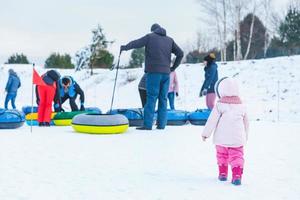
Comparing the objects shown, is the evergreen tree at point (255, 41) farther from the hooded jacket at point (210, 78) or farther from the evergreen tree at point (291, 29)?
the hooded jacket at point (210, 78)

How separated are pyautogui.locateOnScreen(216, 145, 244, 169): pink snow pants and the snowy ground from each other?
19 cm

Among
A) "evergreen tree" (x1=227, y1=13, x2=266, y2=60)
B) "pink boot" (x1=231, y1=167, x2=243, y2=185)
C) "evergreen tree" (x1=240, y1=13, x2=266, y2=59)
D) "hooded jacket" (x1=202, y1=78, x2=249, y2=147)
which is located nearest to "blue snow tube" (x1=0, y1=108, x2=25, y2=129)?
"hooded jacket" (x1=202, y1=78, x2=249, y2=147)

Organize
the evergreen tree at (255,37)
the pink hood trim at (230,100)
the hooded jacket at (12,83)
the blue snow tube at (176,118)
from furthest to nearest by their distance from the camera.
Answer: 1. the evergreen tree at (255,37)
2. the hooded jacket at (12,83)
3. the blue snow tube at (176,118)
4. the pink hood trim at (230,100)

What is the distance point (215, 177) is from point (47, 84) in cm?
555

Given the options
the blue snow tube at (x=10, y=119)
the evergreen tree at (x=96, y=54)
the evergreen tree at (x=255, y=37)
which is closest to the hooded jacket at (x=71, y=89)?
the blue snow tube at (x=10, y=119)

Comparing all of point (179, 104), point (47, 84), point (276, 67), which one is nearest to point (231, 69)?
point (276, 67)

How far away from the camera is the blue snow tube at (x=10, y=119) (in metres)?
8.20

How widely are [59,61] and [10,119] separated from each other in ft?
164

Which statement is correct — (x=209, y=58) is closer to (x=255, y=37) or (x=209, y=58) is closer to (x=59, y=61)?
(x=255, y=37)

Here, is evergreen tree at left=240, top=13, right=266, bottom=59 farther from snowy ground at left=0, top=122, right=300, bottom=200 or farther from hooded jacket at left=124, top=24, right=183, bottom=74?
snowy ground at left=0, top=122, right=300, bottom=200

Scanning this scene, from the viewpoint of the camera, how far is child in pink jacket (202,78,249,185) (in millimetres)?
4215

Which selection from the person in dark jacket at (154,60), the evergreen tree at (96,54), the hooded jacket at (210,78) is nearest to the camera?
the person in dark jacket at (154,60)

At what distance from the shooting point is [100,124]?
24.7 ft

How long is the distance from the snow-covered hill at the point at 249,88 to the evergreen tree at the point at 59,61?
80.7ft
